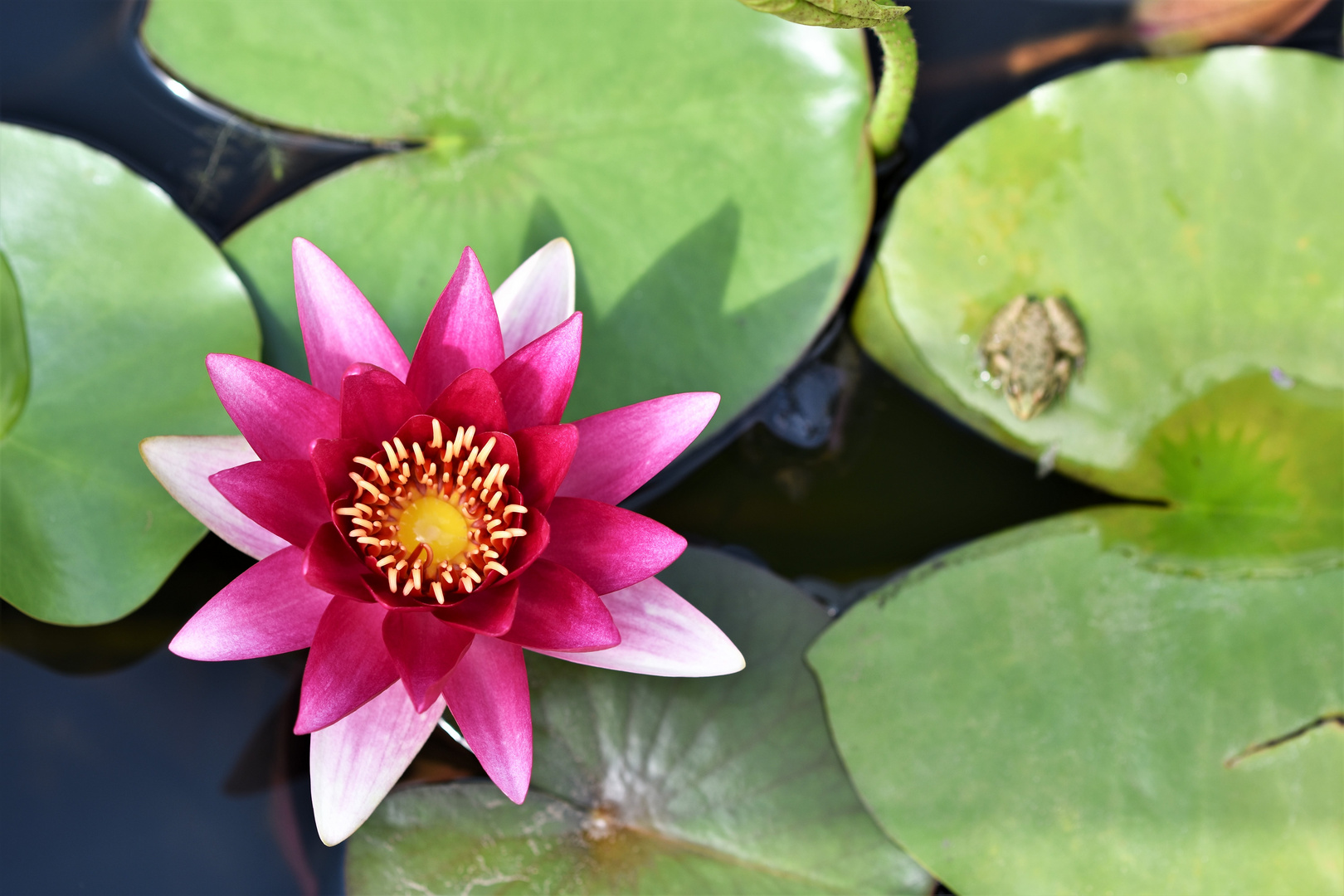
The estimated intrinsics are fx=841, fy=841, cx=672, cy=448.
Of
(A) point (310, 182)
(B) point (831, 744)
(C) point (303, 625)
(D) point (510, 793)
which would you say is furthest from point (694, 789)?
(A) point (310, 182)

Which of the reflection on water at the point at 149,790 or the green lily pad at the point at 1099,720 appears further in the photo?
the reflection on water at the point at 149,790

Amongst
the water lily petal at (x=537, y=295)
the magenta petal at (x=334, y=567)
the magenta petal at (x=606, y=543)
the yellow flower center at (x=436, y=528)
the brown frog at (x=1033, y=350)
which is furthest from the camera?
the brown frog at (x=1033, y=350)

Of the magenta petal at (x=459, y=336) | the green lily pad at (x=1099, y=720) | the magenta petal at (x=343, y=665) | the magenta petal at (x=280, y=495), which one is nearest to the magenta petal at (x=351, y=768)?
the magenta petal at (x=343, y=665)

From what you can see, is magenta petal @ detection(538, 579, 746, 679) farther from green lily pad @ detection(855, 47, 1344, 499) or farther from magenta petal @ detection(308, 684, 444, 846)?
green lily pad @ detection(855, 47, 1344, 499)

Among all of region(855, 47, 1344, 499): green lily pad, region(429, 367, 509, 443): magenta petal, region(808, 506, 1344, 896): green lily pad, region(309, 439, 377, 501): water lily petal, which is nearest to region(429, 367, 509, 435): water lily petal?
region(429, 367, 509, 443): magenta petal

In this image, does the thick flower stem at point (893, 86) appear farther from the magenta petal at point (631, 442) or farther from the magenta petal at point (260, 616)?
the magenta petal at point (260, 616)

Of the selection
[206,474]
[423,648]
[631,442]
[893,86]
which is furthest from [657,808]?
[893,86]
